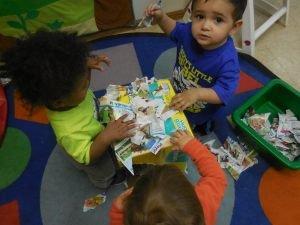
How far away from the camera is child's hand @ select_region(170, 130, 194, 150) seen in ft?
3.41

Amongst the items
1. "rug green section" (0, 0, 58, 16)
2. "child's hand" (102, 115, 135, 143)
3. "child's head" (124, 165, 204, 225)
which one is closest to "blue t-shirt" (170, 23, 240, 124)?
"child's hand" (102, 115, 135, 143)

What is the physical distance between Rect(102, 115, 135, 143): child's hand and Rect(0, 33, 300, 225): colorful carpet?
0.53 meters

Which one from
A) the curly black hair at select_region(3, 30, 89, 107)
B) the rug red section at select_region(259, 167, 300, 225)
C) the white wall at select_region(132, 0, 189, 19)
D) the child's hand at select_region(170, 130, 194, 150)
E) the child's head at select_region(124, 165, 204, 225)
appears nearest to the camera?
the child's head at select_region(124, 165, 204, 225)

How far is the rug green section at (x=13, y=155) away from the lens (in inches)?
61.8

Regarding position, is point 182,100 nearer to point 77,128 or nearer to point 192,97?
point 192,97

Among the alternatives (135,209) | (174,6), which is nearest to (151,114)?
(135,209)

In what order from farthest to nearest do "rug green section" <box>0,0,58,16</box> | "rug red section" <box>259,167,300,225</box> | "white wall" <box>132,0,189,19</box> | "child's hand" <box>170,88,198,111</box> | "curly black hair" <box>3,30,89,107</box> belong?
1. "white wall" <box>132,0,189,19</box>
2. "rug green section" <box>0,0,58,16</box>
3. "rug red section" <box>259,167,300,225</box>
4. "child's hand" <box>170,88,198,111</box>
5. "curly black hair" <box>3,30,89,107</box>

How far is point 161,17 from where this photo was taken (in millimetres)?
1349

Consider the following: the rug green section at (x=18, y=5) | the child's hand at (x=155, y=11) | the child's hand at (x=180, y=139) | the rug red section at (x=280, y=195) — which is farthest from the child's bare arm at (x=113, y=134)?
the rug green section at (x=18, y=5)

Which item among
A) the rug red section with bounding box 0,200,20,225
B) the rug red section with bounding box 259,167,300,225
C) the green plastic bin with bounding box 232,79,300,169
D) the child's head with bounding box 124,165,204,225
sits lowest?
the rug red section with bounding box 0,200,20,225

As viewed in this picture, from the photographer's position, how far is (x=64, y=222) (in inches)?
57.0

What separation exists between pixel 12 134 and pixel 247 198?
1.21 m

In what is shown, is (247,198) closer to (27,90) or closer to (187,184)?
(187,184)

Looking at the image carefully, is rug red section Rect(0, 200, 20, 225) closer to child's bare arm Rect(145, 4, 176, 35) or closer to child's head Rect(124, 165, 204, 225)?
child's head Rect(124, 165, 204, 225)
